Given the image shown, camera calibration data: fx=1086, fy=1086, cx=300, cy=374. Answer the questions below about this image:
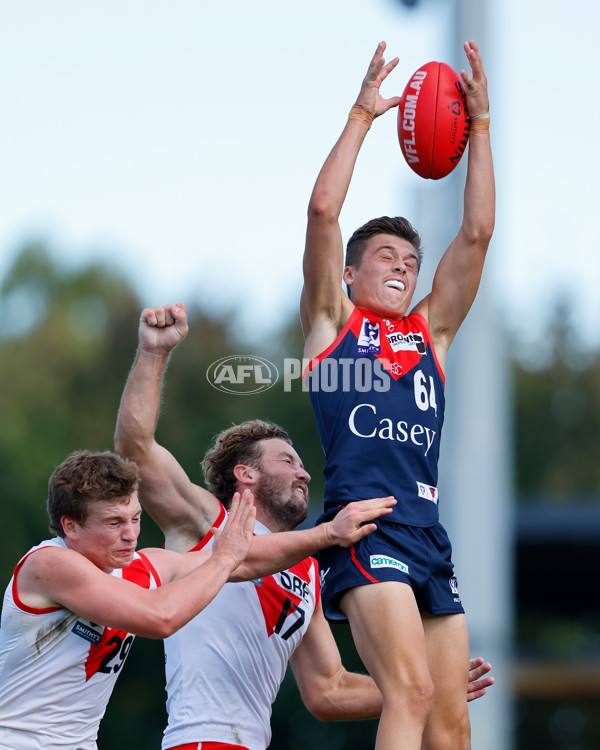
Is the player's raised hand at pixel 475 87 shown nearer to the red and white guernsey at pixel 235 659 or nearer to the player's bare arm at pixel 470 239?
the player's bare arm at pixel 470 239

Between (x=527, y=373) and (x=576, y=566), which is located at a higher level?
(x=527, y=373)

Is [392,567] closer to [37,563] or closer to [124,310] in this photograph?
[37,563]

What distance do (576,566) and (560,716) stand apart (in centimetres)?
620

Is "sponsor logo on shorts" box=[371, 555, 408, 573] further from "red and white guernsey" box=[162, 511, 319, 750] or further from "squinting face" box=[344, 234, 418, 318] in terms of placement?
"squinting face" box=[344, 234, 418, 318]

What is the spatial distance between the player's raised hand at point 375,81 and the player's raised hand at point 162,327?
1.33 meters

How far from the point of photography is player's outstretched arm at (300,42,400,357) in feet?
16.5

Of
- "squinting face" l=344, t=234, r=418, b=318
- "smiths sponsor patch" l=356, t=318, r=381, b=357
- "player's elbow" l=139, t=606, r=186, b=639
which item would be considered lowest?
"player's elbow" l=139, t=606, r=186, b=639

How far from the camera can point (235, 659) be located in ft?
18.4

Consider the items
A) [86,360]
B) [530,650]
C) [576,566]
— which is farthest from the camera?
[86,360]

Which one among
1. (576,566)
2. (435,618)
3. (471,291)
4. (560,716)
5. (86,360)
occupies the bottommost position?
(560,716)

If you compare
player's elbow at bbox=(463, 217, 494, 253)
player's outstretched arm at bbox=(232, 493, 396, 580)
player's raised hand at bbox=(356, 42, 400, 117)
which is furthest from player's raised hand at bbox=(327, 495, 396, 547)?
player's raised hand at bbox=(356, 42, 400, 117)

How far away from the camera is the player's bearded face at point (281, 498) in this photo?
5.67 metres

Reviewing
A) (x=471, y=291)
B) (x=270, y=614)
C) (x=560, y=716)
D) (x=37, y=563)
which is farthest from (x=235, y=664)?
(x=560, y=716)

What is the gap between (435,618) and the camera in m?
4.91
